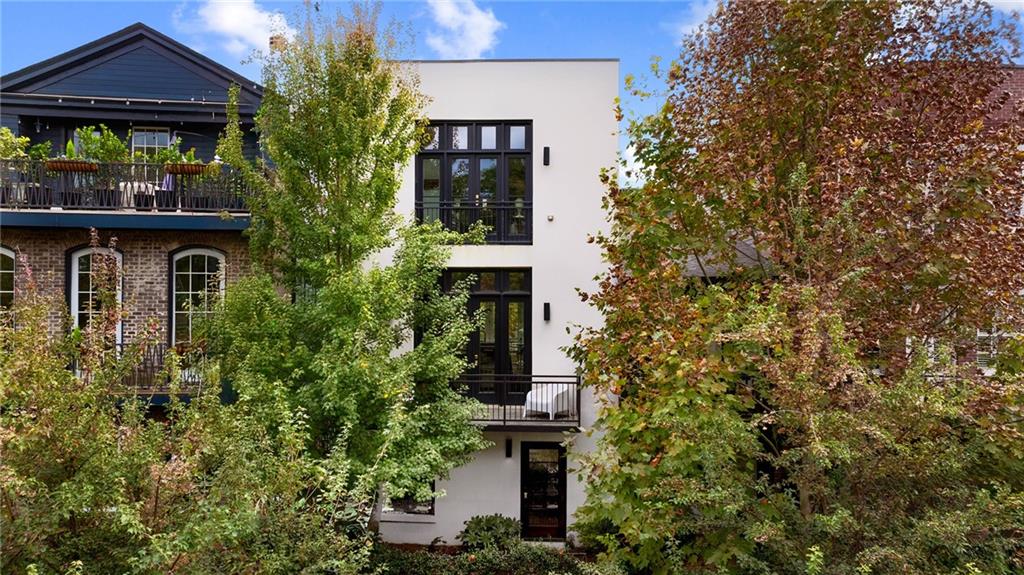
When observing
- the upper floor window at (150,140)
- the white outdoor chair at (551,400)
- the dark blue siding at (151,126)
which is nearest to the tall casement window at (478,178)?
the white outdoor chair at (551,400)

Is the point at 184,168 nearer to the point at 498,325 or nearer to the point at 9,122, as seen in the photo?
the point at 9,122

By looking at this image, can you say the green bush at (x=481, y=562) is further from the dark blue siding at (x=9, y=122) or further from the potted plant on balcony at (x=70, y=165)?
the dark blue siding at (x=9, y=122)

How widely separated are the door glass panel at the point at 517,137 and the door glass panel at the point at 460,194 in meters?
1.05

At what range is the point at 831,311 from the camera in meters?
5.32

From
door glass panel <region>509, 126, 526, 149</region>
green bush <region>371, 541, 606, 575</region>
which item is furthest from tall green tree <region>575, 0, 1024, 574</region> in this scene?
door glass panel <region>509, 126, 526, 149</region>

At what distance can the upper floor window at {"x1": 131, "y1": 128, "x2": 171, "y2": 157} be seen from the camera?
37.5ft

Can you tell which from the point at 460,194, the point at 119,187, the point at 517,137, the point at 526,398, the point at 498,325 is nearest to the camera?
the point at 119,187

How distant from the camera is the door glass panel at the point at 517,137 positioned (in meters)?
12.1

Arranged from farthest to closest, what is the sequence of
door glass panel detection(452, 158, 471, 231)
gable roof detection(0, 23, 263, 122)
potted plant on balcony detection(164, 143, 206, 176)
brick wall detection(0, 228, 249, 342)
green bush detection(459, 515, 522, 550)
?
door glass panel detection(452, 158, 471, 231)
gable roof detection(0, 23, 263, 122)
green bush detection(459, 515, 522, 550)
brick wall detection(0, 228, 249, 342)
potted plant on balcony detection(164, 143, 206, 176)

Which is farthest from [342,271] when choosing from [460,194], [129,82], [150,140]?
[129,82]

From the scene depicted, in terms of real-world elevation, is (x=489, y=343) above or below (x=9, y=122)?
below

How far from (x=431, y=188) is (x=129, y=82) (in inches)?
257

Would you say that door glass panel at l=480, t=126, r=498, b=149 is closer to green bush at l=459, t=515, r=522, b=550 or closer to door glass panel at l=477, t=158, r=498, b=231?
door glass panel at l=477, t=158, r=498, b=231

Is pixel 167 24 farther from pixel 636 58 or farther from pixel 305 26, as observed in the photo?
pixel 636 58
